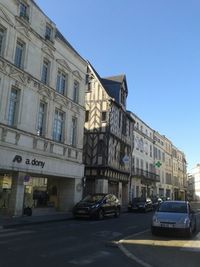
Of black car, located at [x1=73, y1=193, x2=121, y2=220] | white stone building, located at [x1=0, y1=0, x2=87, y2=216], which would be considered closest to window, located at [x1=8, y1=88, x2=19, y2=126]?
white stone building, located at [x1=0, y1=0, x2=87, y2=216]

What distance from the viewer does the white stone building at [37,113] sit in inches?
794

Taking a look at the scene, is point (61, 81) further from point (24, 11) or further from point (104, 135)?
point (104, 135)

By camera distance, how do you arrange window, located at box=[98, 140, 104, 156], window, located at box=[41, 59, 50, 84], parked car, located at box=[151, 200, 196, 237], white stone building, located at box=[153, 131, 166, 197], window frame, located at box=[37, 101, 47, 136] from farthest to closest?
1. white stone building, located at box=[153, 131, 166, 197]
2. window, located at box=[98, 140, 104, 156]
3. window, located at box=[41, 59, 50, 84]
4. window frame, located at box=[37, 101, 47, 136]
5. parked car, located at box=[151, 200, 196, 237]

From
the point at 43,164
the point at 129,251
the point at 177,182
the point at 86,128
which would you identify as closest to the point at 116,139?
the point at 86,128

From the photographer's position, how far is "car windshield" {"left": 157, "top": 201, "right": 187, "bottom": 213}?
597 inches

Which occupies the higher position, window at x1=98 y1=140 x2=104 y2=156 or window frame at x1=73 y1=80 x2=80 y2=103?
window frame at x1=73 y1=80 x2=80 y2=103

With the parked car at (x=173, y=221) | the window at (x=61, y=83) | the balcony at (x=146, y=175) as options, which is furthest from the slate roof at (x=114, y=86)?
the parked car at (x=173, y=221)

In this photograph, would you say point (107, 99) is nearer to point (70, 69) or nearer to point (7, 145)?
point (70, 69)

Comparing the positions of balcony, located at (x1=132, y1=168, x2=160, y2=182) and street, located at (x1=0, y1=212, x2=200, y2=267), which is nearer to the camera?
street, located at (x1=0, y1=212, x2=200, y2=267)

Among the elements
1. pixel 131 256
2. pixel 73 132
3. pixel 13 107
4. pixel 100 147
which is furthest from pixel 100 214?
pixel 100 147

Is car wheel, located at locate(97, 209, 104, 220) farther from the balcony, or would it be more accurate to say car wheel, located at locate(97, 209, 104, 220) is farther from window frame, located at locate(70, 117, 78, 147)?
the balcony

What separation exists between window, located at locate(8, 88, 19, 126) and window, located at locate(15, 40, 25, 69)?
1.58 m

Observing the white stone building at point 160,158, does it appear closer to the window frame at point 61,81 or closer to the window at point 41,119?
the window frame at point 61,81

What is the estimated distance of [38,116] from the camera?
74.8 feet
